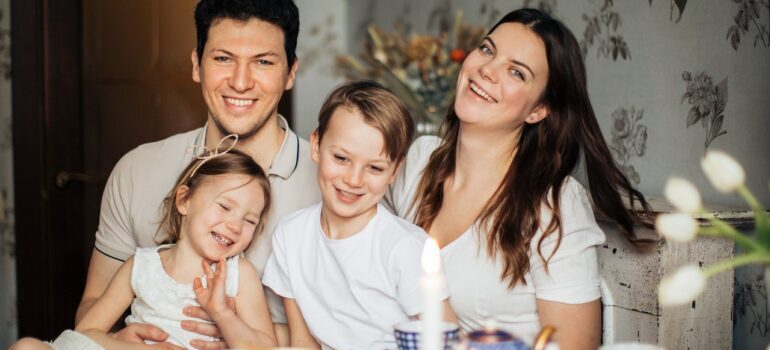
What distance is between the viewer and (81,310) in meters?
1.90

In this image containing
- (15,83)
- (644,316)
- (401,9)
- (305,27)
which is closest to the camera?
(644,316)

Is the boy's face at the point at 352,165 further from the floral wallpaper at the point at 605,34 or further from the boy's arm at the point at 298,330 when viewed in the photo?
the floral wallpaper at the point at 605,34

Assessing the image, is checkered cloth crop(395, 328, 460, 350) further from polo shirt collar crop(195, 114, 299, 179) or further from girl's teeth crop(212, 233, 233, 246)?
polo shirt collar crop(195, 114, 299, 179)

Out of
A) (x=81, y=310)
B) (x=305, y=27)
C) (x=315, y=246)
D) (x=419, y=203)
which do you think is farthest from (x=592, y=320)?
(x=305, y=27)

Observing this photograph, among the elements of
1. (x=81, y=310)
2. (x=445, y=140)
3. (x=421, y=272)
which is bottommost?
(x=81, y=310)

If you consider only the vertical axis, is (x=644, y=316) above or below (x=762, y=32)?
below

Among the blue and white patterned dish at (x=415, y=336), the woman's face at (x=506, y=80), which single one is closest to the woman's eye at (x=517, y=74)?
the woman's face at (x=506, y=80)

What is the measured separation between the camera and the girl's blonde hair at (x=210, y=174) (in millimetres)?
1828

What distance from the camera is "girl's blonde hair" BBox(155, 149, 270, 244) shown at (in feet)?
6.00

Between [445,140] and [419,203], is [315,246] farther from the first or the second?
[445,140]

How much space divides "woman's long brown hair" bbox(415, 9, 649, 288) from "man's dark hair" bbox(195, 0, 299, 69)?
56 centimetres

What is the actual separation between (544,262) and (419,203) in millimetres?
393

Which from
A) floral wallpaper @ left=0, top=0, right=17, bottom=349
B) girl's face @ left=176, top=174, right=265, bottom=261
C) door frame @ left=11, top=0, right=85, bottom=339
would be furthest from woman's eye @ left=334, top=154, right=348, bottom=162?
floral wallpaper @ left=0, top=0, right=17, bottom=349

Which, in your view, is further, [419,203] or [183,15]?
[183,15]
